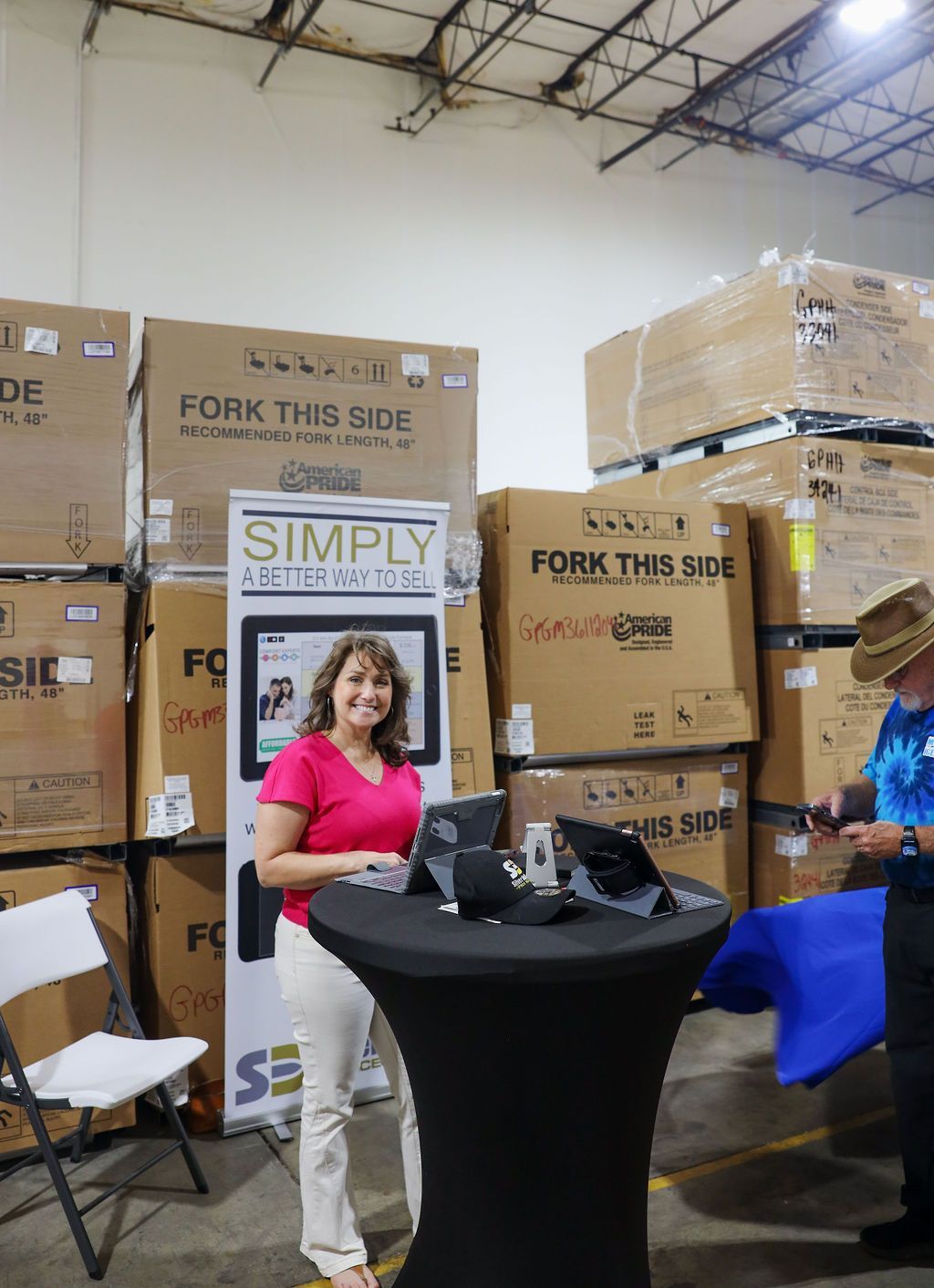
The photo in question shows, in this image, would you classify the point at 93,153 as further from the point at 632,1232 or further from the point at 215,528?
the point at 632,1232

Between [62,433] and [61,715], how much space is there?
844 mm

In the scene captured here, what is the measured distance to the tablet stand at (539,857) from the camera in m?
1.83

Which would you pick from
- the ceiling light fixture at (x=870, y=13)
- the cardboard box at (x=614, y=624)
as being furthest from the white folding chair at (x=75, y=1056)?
the ceiling light fixture at (x=870, y=13)

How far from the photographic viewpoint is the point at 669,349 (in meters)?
4.46

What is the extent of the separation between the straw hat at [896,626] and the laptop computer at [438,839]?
40.1 inches

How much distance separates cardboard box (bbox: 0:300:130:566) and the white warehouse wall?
3204 mm

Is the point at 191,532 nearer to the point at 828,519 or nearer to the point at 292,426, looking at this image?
the point at 292,426

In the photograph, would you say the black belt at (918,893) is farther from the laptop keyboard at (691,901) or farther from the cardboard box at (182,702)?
the cardboard box at (182,702)

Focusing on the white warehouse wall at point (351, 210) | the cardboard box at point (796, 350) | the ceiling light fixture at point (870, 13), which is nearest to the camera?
the cardboard box at point (796, 350)

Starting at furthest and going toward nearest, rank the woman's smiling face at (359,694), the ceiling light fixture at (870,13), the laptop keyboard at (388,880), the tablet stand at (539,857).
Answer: the ceiling light fixture at (870,13) → the woman's smiling face at (359,694) → the laptop keyboard at (388,880) → the tablet stand at (539,857)

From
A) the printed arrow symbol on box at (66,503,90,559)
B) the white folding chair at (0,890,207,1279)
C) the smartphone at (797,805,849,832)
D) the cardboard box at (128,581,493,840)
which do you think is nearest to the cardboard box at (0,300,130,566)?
the printed arrow symbol on box at (66,503,90,559)

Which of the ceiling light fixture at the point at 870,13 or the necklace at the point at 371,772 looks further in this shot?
the ceiling light fixture at the point at 870,13

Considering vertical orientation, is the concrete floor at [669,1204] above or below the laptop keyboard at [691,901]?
below

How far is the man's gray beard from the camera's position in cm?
239
